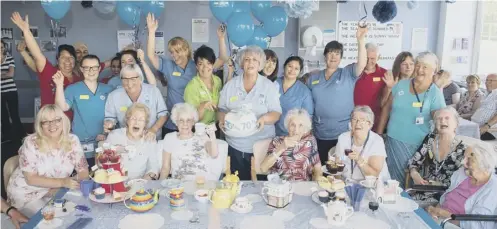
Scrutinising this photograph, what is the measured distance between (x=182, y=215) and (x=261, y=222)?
1.26 ft

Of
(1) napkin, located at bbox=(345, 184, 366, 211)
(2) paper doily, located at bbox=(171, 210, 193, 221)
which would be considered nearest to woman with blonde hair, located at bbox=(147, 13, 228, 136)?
(2) paper doily, located at bbox=(171, 210, 193, 221)

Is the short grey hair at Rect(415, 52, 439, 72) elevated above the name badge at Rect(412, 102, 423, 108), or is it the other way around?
the short grey hair at Rect(415, 52, 439, 72)

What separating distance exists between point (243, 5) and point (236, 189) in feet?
8.69

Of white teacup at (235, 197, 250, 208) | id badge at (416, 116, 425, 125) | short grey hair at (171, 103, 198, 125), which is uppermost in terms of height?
short grey hair at (171, 103, 198, 125)

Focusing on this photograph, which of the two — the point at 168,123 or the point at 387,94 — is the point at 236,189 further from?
the point at 387,94

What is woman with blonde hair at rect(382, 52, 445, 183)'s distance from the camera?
3318mm

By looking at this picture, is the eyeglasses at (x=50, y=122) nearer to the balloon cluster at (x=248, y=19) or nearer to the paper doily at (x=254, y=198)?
the paper doily at (x=254, y=198)

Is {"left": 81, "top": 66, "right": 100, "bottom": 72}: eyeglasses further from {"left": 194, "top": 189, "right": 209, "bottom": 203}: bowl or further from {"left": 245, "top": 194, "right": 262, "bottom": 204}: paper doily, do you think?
{"left": 245, "top": 194, "right": 262, "bottom": 204}: paper doily

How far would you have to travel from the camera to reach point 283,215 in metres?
2.23

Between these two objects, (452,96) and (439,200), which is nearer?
(439,200)

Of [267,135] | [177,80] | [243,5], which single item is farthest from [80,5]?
[267,135]

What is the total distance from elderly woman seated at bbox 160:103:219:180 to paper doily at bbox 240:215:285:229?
81cm

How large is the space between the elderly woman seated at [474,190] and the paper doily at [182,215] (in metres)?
1.43

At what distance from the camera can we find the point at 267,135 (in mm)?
3344
